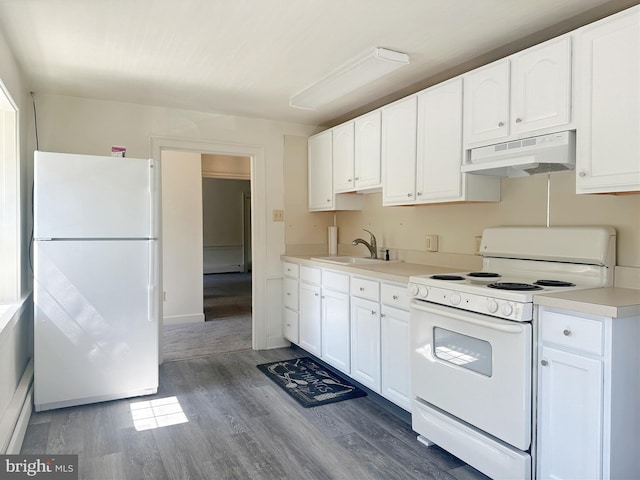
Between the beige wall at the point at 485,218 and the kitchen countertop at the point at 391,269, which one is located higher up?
the beige wall at the point at 485,218

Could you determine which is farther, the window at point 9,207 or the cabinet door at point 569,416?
the window at point 9,207

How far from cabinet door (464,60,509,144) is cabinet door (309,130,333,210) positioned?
5.47 feet

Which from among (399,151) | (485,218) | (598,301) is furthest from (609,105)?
(399,151)

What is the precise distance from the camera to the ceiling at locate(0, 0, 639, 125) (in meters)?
2.05

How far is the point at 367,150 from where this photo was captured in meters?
3.45

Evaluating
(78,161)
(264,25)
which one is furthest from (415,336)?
(78,161)

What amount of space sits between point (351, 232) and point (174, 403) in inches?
86.7

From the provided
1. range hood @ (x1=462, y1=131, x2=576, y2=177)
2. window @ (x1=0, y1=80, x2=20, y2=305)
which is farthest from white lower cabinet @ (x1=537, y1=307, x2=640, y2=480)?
window @ (x1=0, y1=80, x2=20, y2=305)

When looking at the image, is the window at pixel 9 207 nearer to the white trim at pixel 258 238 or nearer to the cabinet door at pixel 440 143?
the white trim at pixel 258 238

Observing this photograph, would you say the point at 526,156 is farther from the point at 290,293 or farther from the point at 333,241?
the point at 290,293

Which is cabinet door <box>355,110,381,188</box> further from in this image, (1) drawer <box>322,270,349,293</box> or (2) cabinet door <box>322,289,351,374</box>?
(2) cabinet door <box>322,289,351,374</box>

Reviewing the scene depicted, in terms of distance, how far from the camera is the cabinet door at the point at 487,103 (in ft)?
7.53

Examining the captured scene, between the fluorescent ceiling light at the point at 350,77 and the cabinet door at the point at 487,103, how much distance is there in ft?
1.47

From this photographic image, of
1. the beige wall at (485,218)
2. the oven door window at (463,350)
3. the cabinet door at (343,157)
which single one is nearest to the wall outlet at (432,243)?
the beige wall at (485,218)
